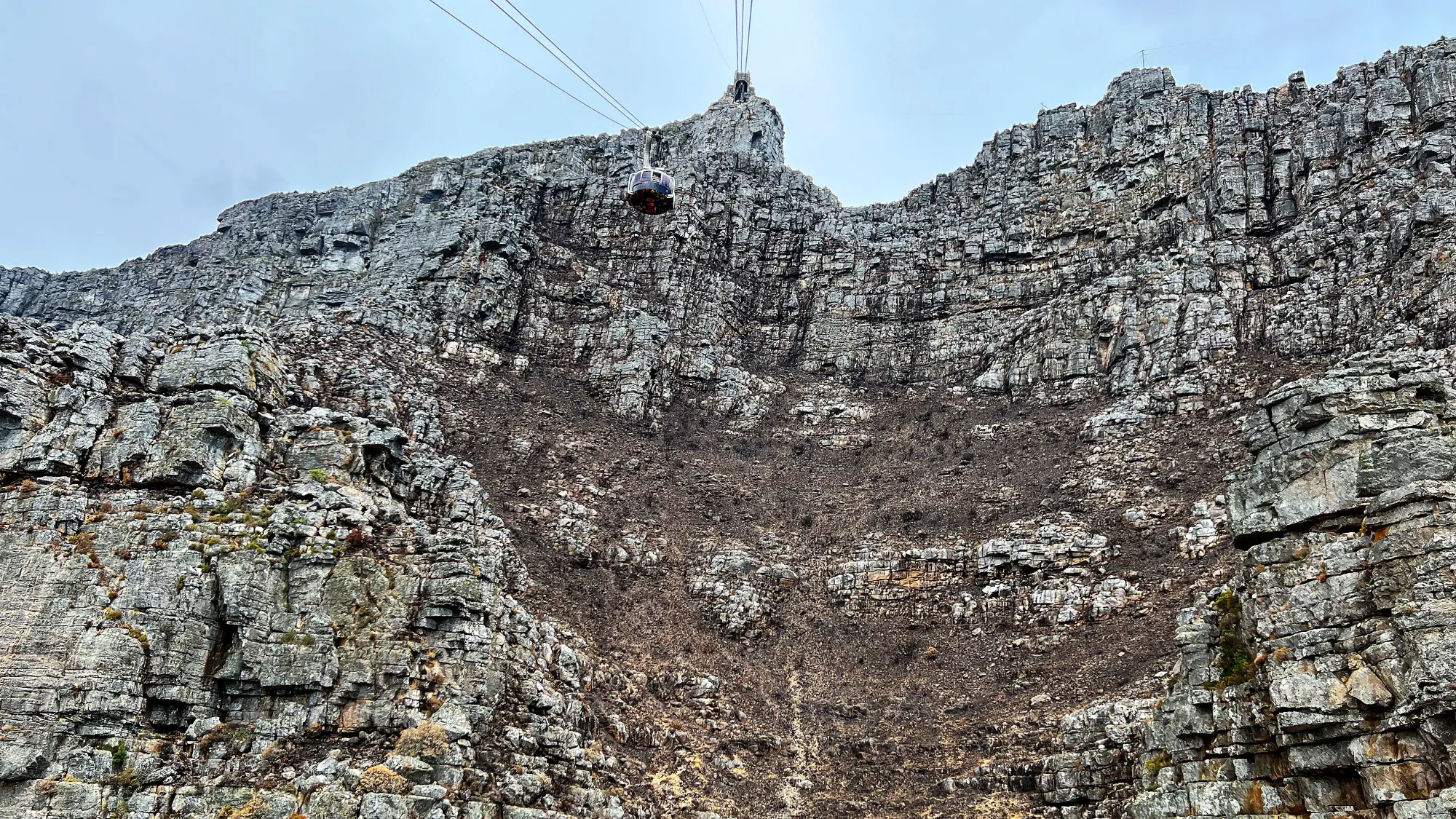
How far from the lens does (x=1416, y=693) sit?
14438 mm

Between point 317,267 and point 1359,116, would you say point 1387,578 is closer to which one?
point 1359,116

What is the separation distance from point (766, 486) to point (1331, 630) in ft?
101

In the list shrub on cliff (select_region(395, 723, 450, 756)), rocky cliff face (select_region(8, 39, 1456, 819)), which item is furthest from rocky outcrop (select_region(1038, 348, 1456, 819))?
shrub on cliff (select_region(395, 723, 450, 756))

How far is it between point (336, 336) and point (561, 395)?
10.8 m

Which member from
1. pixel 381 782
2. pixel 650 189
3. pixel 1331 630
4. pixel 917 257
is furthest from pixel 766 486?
pixel 1331 630

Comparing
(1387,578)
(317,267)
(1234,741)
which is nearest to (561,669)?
(1234,741)

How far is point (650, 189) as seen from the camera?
3456 centimetres

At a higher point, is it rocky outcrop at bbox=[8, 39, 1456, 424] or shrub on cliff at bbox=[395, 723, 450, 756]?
rocky outcrop at bbox=[8, 39, 1456, 424]

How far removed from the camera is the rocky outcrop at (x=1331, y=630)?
48.1 feet

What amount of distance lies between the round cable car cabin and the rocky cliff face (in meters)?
12.1

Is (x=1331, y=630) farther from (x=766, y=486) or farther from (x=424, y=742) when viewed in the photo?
(x=766, y=486)

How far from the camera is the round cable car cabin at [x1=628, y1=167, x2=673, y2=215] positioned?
34.5 m

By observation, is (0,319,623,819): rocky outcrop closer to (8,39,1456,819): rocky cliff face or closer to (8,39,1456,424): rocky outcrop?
(8,39,1456,819): rocky cliff face

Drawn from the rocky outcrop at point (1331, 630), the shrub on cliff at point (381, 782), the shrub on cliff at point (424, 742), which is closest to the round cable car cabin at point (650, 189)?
the shrub on cliff at point (424, 742)
